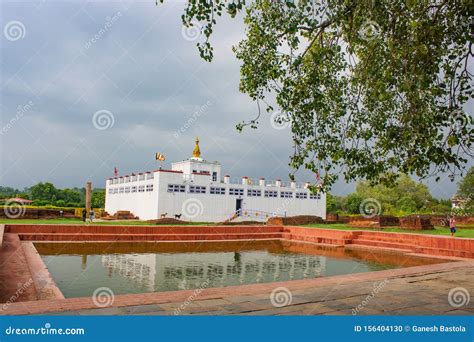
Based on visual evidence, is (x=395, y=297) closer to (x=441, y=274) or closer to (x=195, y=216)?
(x=441, y=274)

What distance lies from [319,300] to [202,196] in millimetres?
27876

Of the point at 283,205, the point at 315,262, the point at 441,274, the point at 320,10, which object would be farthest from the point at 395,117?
the point at 283,205

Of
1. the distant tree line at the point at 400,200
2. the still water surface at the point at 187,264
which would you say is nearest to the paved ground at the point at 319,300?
the still water surface at the point at 187,264

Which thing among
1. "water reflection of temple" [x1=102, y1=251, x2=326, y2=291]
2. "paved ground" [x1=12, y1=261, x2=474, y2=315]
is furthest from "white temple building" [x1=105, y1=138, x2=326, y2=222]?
"paved ground" [x1=12, y1=261, x2=474, y2=315]

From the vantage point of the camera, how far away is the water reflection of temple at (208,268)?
8.98 metres

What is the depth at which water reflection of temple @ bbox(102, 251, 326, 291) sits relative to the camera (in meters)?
8.98

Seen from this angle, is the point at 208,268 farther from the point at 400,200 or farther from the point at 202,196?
the point at 400,200

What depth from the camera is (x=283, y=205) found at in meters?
37.8

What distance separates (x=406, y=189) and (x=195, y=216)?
4006 cm

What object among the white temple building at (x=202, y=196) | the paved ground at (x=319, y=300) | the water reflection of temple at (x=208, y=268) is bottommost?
the water reflection of temple at (x=208, y=268)

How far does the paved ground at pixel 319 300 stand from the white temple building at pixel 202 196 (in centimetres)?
2508

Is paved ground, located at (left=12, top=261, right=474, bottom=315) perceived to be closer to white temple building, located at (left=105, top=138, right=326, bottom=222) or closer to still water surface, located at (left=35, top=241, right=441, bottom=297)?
still water surface, located at (left=35, top=241, right=441, bottom=297)

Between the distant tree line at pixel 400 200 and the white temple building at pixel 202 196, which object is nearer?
the white temple building at pixel 202 196

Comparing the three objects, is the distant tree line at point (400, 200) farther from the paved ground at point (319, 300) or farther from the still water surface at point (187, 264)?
the paved ground at point (319, 300)
